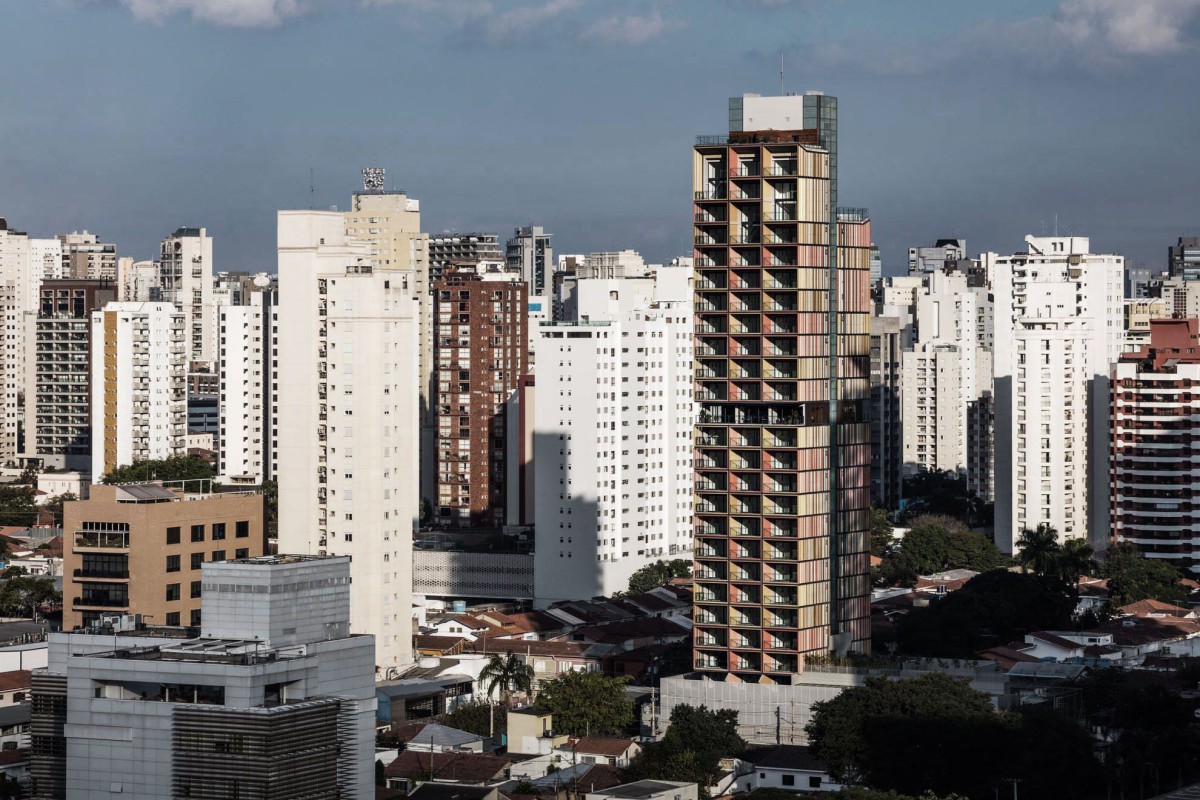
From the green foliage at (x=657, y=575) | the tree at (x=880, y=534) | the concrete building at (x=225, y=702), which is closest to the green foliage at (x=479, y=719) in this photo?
the concrete building at (x=225, y=702)

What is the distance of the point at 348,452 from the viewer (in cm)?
7988

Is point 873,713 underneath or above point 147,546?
underneath

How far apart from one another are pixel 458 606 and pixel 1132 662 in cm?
3868

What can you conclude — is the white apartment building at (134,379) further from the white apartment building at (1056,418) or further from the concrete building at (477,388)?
the white apartment building at (1056,418)

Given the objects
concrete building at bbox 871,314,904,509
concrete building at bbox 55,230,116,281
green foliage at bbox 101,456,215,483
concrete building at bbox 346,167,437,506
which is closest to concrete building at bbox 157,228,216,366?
concrete building at bbox 55,230,116,281

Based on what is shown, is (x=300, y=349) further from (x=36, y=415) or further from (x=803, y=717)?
(x=36, y=415)

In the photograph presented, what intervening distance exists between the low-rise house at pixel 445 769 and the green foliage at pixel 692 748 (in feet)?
12.6

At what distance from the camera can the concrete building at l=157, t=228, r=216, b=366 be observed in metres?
185

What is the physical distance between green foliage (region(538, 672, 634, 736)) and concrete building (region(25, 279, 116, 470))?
90.1 metres

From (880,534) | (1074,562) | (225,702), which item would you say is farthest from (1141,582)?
(225,702)

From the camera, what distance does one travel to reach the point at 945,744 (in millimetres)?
58656

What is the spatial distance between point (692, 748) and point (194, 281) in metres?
131

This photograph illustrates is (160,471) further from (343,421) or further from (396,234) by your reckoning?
(343,421)

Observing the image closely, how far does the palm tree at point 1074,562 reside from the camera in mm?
99625
